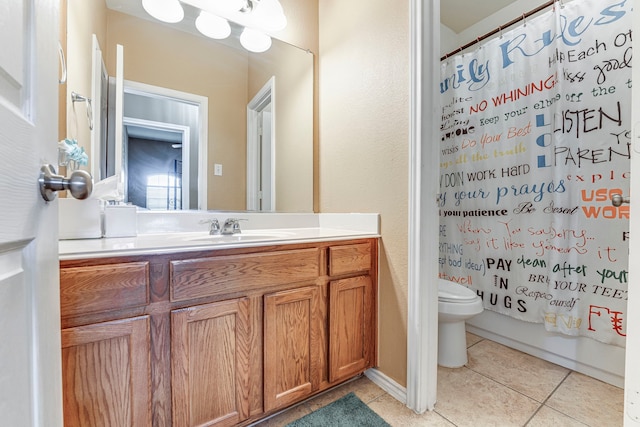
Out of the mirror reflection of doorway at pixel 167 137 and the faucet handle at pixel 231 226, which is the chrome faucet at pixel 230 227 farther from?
the mirror reflection of doorway at pixel 167 137

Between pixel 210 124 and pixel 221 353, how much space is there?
1.18 m

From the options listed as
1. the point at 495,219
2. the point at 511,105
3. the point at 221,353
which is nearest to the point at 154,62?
the point at 221,353

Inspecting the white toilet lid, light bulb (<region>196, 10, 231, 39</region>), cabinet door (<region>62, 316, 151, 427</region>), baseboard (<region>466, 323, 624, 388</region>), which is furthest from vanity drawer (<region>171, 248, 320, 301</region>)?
baseboard (<region>466, 323, 624, 388</region>)

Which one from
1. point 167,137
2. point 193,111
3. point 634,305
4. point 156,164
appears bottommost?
Answer: point 634,305

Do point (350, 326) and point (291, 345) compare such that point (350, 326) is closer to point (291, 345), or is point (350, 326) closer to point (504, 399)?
point (291, 345)

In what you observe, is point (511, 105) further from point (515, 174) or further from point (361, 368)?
point (361, 368)

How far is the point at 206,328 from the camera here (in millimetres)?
979

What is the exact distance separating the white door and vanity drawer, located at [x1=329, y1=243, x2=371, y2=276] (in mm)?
949

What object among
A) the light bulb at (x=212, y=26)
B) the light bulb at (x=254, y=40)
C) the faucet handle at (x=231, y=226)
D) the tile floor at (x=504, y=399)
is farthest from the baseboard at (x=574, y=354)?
the light bulb at (x=212, y=26)

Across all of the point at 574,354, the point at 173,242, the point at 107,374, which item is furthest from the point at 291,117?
the point at 574,354

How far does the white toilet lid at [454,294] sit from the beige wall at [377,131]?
42 centimetres

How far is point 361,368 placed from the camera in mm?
1392

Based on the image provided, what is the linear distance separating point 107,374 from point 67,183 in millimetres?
670

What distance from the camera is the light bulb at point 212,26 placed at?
1.52 m
